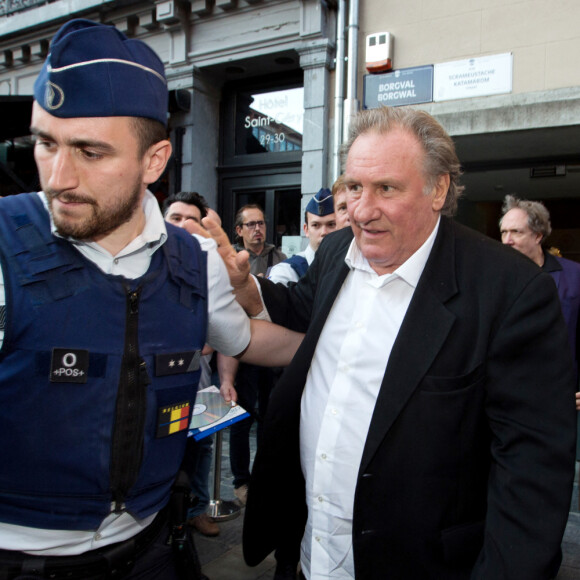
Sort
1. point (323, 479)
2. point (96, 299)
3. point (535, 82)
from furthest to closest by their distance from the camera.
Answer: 1. point (535, 82)
2. point (323, 479)
3. point (96, 299)

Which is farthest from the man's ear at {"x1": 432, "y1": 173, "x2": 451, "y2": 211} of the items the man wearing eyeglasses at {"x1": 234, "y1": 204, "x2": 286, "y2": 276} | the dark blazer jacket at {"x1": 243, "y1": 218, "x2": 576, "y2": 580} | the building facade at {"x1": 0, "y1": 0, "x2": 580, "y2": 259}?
the building facade at {"x1": 0, "y1": 0, "x2": 580, "y2": 259}

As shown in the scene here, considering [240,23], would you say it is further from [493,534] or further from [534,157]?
[493,534]

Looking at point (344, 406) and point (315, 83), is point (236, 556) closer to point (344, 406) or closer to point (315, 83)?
point (344, 406)

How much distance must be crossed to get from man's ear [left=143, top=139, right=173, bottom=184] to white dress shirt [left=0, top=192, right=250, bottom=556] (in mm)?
92

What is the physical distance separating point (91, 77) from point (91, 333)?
1.89 ft

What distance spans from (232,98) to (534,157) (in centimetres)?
416

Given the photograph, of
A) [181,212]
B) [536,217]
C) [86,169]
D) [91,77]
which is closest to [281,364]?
[86,169]

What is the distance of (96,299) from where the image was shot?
3.97 feet

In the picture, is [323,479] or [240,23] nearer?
[323,479]

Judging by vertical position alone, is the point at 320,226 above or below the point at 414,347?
above

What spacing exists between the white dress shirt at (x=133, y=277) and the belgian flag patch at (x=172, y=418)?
0.72 feet

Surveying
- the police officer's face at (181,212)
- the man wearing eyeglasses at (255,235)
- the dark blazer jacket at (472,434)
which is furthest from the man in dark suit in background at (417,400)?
the man wearing eyeglasses at (255,235)

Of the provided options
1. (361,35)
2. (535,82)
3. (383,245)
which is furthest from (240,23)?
(383,245)

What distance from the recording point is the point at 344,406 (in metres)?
1.63
